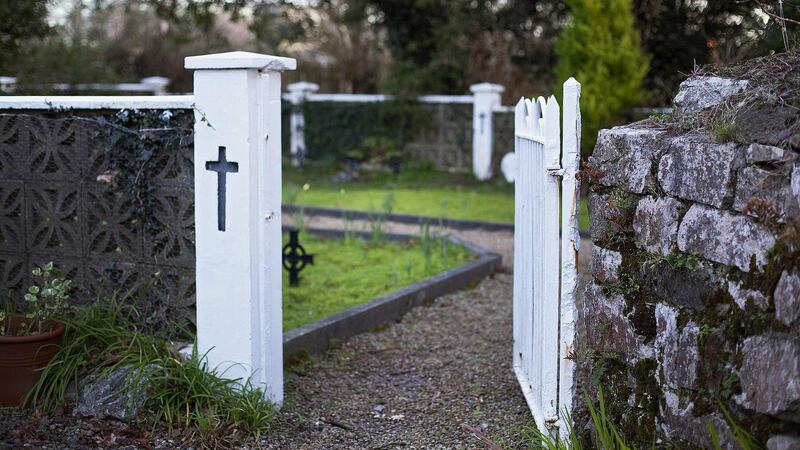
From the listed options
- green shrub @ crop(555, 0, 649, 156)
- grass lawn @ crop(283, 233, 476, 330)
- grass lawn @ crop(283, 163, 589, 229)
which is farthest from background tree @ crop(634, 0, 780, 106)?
grass lawn @ crop(283, 233, 476, 330)

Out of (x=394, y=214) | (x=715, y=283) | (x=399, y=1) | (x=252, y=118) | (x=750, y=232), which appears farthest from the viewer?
(x=399, y=1)

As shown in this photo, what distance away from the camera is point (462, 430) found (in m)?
4.27

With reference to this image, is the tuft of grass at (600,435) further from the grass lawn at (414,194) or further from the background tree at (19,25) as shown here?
the background tree at (19,25)

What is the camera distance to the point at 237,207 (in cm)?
414

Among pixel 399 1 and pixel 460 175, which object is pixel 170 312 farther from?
pixel 399 1

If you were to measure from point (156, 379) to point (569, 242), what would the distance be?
187 cm

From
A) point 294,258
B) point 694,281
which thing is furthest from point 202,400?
point 294,258

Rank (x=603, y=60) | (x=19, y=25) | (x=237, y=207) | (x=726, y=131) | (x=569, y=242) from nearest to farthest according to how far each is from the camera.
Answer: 1. (x=726, y=131)
2. (x=569, y=242)
3. (x=237, y=207)
4. (x=603, y=60)
5. (x=19, y=25)

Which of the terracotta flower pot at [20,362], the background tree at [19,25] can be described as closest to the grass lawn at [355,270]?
the terracotta flower pot at [20,362]

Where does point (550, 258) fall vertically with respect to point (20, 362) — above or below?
above

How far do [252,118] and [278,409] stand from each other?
1.38 meters

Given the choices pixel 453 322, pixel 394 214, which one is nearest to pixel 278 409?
pixel 453 322

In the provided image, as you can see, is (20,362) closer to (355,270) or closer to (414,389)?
(414,389)

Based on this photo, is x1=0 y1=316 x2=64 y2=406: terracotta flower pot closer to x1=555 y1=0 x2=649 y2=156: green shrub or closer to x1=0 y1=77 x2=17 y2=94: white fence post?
x1=555 y1=0 x2=649 y2=156: green shrub
